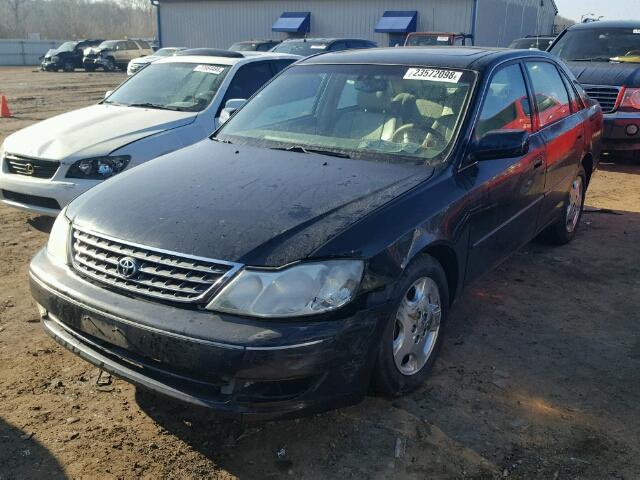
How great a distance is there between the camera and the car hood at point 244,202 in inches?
104

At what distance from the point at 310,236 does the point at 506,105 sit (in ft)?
6.85

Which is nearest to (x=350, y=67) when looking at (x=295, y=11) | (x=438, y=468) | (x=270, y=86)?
(x=270, y=86)

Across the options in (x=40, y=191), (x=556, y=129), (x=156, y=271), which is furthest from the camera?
(x=40, y=191)

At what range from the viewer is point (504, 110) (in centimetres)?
403

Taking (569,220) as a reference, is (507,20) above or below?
above

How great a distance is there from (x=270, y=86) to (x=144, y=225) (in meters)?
2.05

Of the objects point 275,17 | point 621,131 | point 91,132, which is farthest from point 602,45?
point 275,17

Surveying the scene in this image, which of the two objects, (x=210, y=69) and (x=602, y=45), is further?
(x=602, y=45)

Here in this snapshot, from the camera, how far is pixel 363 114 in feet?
12.7

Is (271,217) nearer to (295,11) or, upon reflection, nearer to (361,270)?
(361,270)

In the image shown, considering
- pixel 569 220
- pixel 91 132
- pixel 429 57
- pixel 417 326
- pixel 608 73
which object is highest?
pixel 429 57

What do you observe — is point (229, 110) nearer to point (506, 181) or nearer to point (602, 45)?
point (506, 181)

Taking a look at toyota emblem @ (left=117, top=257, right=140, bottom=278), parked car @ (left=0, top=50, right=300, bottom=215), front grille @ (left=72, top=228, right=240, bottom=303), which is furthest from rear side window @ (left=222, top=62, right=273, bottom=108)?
toyota emblem @ (left=117, top=257, right=140, bottom=278)

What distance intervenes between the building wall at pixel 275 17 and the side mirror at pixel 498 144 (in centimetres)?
2414
